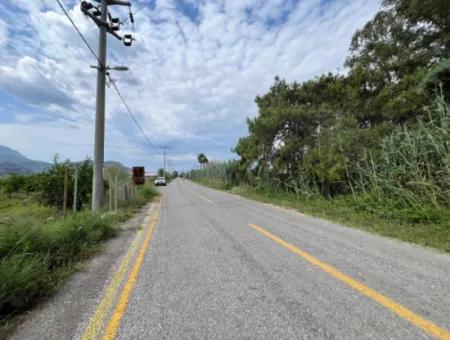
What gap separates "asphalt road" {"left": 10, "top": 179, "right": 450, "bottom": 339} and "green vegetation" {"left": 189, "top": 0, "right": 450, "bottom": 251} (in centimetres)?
242

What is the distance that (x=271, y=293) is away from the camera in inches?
117

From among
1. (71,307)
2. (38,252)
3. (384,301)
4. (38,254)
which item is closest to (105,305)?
(71,307)

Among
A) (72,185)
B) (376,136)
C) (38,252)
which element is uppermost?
(376,136)

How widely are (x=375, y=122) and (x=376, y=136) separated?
3725mm

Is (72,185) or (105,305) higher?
(72,185)

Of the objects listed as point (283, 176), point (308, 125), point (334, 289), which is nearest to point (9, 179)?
point (283, 176)

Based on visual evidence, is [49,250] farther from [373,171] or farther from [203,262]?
[373,171]

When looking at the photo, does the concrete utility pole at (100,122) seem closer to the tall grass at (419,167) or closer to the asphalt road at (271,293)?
the asphalt road at (271,293)

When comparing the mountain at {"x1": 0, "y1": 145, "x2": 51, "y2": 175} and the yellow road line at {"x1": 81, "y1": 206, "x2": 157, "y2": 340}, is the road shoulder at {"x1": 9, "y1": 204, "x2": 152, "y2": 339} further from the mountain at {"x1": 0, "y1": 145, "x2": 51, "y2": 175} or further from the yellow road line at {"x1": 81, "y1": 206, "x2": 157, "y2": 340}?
the mountain at {"x1": 0, "y1": 145, "x2": 51, "y2": 175}

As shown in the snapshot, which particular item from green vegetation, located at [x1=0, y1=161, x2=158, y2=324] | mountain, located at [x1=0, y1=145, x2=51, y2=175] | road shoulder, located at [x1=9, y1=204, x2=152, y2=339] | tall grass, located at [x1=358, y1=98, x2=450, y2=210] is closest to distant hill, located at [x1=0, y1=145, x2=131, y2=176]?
mountain, located at [x1=0, y1=145, x2=51, y2=175]

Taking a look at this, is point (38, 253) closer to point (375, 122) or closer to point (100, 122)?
point (100, 122)

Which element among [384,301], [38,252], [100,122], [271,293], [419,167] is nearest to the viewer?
[384,301]

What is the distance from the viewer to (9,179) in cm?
2747

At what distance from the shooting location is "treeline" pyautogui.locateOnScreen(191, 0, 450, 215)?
7977 millimetres
